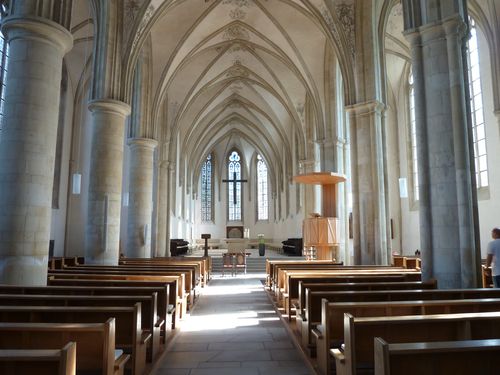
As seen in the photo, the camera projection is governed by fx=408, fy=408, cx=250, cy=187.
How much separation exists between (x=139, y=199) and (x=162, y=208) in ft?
17.3

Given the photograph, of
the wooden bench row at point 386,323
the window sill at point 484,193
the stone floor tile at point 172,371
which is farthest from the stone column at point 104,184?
the window sill at point 484,193

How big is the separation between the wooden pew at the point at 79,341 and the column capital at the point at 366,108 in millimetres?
10830

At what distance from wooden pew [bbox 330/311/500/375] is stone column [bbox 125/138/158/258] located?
1273cm

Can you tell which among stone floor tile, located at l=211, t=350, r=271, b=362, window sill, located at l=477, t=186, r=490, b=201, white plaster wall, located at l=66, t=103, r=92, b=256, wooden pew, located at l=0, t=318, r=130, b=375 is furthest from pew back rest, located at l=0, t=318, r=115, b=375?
white plaster wall, located at l=66, t=103, r=92, b=256

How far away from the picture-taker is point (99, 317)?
11.9 feet

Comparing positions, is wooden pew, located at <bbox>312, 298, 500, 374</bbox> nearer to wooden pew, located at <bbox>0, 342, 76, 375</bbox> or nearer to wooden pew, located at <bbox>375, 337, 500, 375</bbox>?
wooden pew, located at <bbox>375, 337, 500, 375</bbox>

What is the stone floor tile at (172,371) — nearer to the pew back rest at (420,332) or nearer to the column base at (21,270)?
the pew back rest at (420,332)

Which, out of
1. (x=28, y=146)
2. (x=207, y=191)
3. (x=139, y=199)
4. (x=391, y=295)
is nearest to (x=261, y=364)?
(x=391, y=295)

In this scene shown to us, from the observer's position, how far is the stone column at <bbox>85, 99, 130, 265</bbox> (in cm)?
1062

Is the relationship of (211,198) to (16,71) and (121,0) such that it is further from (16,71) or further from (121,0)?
(16,71)

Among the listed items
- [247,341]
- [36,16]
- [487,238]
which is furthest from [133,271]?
[487,238]

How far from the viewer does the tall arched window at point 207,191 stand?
38719 millimetres

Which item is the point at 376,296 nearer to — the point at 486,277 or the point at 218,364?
the point at 218,364

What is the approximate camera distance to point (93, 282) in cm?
584
